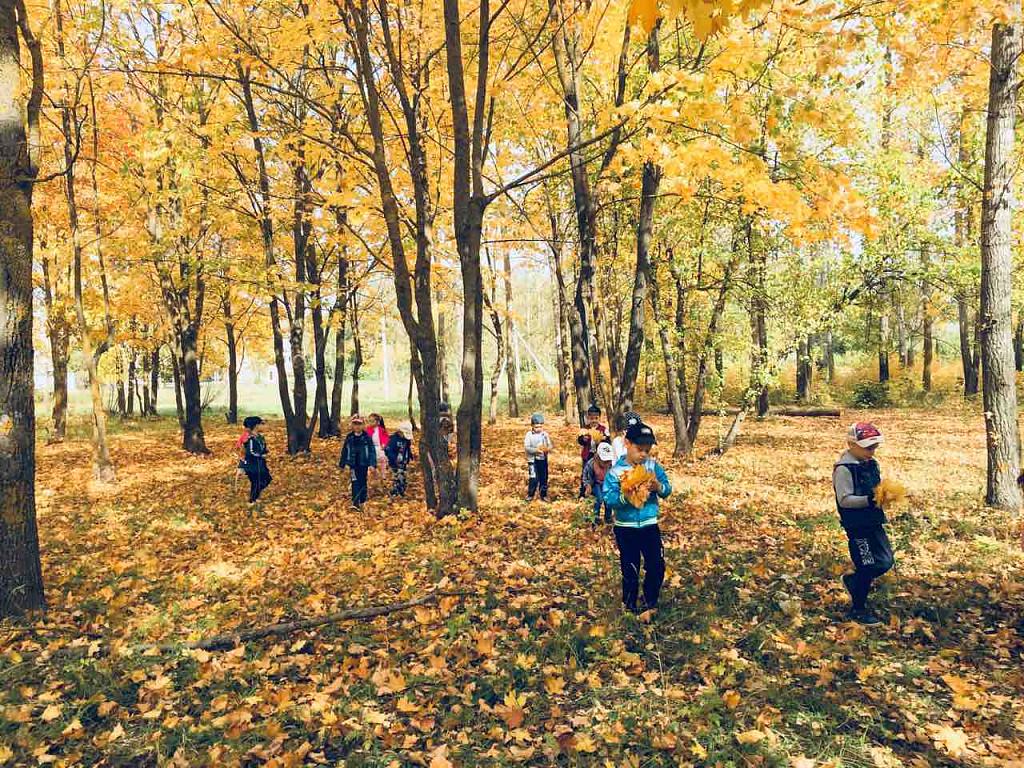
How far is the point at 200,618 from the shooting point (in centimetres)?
603

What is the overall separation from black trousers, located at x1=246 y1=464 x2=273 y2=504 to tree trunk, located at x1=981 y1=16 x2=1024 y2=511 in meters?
A: 12.7

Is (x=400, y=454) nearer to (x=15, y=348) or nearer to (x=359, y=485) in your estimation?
(x=359, y=485)

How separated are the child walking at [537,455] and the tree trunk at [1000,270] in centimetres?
674

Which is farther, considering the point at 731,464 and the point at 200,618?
the point at 731,464

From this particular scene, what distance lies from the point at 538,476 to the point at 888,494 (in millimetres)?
6565

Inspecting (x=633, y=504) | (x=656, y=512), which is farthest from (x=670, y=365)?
(x=633, y=504)

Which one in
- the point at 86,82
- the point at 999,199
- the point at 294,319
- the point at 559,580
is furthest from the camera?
the point at 294,319

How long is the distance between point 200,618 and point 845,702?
6.16 metres

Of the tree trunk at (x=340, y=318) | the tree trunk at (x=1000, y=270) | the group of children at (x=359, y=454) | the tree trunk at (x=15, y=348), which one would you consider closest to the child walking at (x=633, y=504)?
the tree trunk at (x=15, y=348)

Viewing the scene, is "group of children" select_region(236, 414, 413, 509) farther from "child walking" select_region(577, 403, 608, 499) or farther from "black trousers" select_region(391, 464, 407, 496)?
"child walking" select_region(577, 403, 608, 499)

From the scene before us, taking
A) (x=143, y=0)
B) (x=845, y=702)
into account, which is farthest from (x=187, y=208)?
(x=845, y=702)

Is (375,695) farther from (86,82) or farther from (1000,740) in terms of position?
(86,82)

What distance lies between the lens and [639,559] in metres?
5.27

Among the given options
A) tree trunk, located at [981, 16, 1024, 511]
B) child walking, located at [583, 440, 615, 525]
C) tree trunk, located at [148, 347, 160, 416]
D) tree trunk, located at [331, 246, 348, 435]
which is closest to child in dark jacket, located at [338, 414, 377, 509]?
child walking, located at [583, 440, 615, 525]
